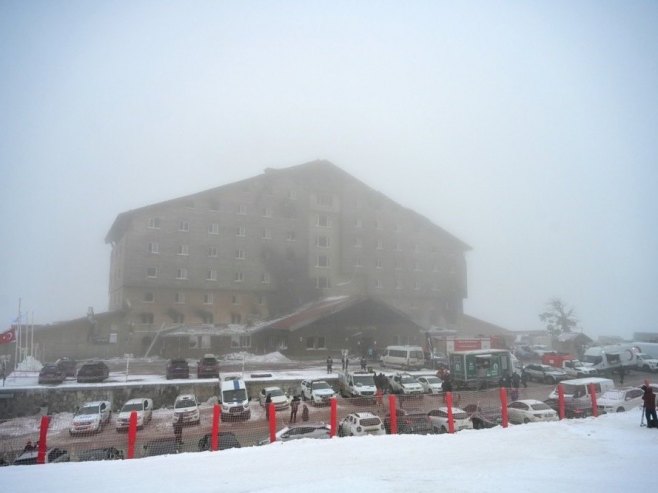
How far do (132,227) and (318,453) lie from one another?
4471 cm

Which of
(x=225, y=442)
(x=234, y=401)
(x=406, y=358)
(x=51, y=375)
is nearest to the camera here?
(x=225, y=442)

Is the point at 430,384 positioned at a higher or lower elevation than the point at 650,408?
lower

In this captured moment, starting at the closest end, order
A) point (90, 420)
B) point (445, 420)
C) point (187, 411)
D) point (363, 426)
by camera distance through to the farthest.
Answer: point (363, 426), point (445, 420), point (90, 420), point (187, 411)

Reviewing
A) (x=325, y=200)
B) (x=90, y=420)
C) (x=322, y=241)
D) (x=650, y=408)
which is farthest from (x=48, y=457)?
→ (x=325, y=200)

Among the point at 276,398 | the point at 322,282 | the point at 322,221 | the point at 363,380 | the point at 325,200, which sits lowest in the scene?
the point at 276,398

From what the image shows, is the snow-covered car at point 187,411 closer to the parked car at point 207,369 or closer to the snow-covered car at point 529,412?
the parked car at point 207,369

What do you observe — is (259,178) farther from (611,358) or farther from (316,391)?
(611,358)

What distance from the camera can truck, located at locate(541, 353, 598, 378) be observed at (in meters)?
36.5

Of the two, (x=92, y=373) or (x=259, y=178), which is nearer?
(x=92, y=373)

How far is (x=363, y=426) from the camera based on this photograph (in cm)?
1650

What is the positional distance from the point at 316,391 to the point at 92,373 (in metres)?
15.9

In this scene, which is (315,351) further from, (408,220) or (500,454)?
(500,454)

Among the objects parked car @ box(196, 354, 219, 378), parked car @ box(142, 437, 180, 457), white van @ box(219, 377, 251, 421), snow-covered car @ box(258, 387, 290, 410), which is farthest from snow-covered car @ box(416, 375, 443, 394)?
parked car @ box(142, 437, 180, 457)

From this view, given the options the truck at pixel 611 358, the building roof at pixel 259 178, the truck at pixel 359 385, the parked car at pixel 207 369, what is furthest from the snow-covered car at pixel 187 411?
the truck at pixel 611 358
